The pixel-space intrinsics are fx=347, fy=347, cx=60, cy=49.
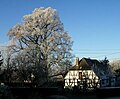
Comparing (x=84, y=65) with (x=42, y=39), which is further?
(x=84, y=65)

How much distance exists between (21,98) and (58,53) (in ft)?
79.0

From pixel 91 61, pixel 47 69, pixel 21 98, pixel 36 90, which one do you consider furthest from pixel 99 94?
pixel 91 61

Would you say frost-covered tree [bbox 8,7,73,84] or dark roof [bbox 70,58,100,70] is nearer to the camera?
frost-covered tree [bbox 8,7,73,84]

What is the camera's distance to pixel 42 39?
2031 inches

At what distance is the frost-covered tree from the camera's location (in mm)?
50062

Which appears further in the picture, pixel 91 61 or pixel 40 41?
pixel 91 61

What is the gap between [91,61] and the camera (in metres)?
81.4

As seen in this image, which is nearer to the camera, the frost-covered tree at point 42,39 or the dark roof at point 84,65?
the frost-covered tree at point 42,39

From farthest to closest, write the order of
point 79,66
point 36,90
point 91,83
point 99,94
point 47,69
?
point 79,66
point 47,69
point 91,83
point 99,94
point 36,90

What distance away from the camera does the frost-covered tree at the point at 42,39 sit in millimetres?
50062

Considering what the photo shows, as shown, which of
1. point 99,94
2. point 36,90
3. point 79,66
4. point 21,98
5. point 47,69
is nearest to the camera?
point 21,98

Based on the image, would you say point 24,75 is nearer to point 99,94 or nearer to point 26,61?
point 26,61

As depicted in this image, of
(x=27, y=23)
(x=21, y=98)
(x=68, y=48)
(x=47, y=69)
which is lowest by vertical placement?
(x=21, y=98)

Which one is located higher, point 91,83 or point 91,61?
point 91,61
